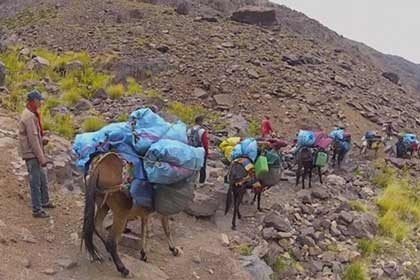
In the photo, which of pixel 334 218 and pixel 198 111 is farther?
pixel 198 111

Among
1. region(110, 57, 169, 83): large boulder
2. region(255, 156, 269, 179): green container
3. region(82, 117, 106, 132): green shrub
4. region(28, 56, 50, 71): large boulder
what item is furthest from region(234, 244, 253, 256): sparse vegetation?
region(110, 57, 169, 83): large boulder

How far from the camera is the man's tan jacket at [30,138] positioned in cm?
806

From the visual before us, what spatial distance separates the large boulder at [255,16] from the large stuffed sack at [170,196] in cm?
2224

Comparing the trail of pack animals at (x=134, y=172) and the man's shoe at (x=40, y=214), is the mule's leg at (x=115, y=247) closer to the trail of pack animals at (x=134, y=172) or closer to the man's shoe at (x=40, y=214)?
the trail of pack animals at (x=134, y=172)

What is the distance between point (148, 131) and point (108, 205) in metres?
1.05

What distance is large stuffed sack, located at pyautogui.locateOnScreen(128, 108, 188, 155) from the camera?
7809 mm

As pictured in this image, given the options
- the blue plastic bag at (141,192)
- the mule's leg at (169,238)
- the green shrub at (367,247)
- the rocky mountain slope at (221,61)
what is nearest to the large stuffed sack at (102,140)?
the blue plastic bag at (141,192)

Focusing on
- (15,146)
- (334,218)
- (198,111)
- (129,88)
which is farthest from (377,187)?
(15,146)

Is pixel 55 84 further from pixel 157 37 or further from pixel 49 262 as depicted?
pixel 49 262

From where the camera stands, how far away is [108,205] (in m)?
7.72

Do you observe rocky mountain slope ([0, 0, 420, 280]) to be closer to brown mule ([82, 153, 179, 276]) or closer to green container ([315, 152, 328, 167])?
brown mule ([82, 153, 179, 276])

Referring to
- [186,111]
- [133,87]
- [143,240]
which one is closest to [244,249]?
[143,240]

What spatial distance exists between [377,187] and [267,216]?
5.93 meters

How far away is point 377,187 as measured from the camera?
15922 mm
